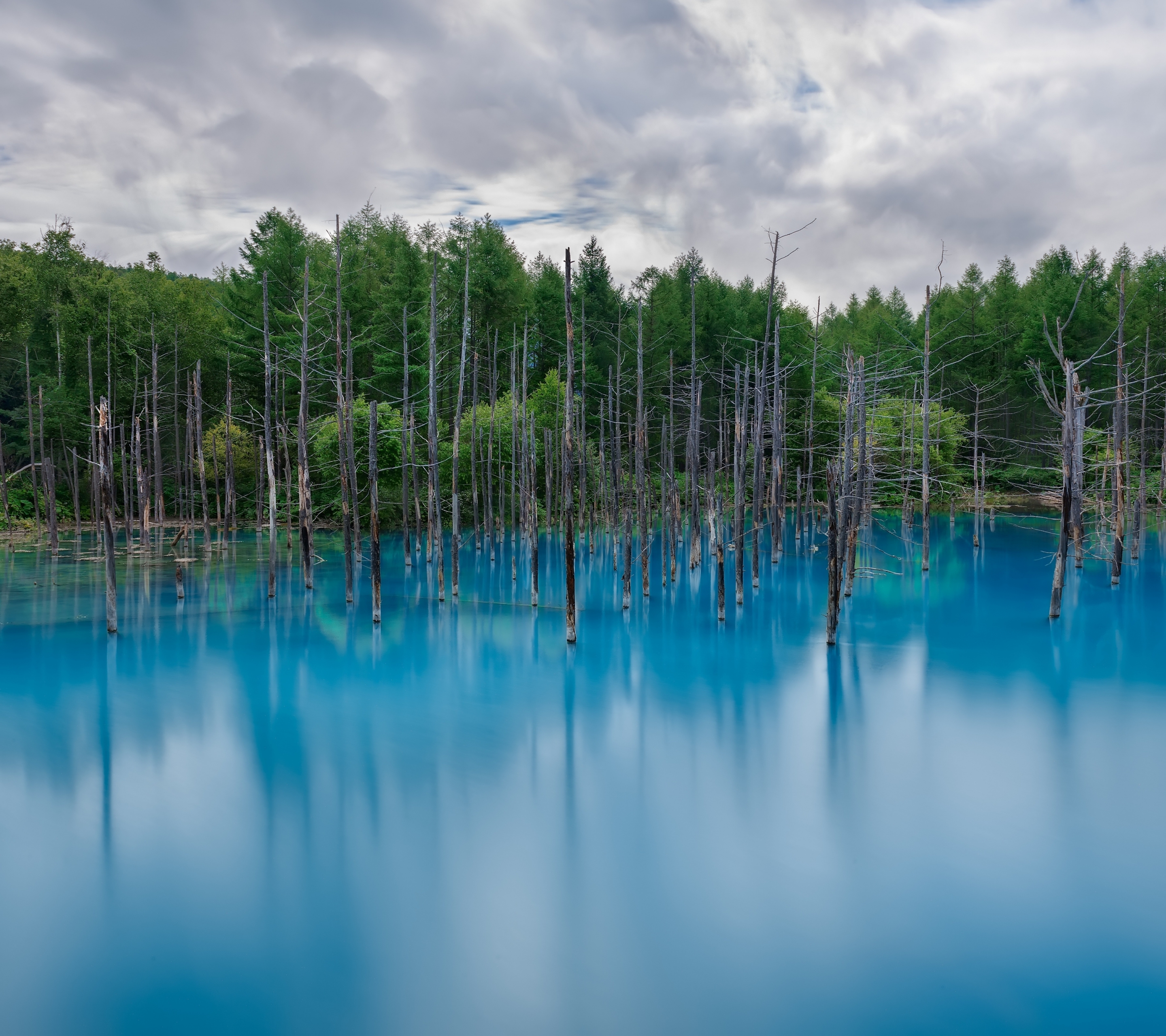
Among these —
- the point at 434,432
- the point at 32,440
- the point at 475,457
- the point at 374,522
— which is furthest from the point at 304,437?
the point at 32,440

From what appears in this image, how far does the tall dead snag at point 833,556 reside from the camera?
14.5 m

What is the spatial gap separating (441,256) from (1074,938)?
146 ft

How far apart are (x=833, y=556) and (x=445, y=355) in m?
19.3

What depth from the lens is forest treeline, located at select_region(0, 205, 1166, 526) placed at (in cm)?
3503

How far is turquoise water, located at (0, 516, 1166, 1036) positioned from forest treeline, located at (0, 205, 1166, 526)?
13.6 m

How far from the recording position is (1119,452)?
73.5 feet

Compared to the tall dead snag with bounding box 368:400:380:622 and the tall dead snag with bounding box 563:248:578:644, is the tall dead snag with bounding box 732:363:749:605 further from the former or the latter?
the tall dead snag with bounding box 368:400:380:622

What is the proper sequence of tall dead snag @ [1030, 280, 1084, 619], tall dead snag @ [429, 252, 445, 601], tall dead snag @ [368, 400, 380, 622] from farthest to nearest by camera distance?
tall dead snag @ [429, 252, 445, 601]
tall dead snag @ [1030, 280, 1084, 619]
tall dead snag @ [368, 400, 380, 622]

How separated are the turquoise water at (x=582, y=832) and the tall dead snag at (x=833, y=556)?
2.00 feet

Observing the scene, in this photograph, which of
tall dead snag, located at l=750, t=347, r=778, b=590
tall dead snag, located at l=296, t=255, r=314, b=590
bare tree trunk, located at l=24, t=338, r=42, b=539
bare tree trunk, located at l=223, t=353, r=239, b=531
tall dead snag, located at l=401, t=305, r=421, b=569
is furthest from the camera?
bare tree trunk, located at l=24, t=338, r=42, b=539

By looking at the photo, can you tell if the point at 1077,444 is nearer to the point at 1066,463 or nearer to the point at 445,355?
the point at 1066,463

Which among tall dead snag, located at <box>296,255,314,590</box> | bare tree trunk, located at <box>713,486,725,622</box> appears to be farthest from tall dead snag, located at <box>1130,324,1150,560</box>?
tall dead snag, located at <box>296,255,314,590</box>

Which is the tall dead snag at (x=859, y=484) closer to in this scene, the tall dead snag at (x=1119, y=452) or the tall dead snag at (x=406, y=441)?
the tall dead snag at (x=1119, y=452)

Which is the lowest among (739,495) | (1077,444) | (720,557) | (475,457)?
(720,557)
